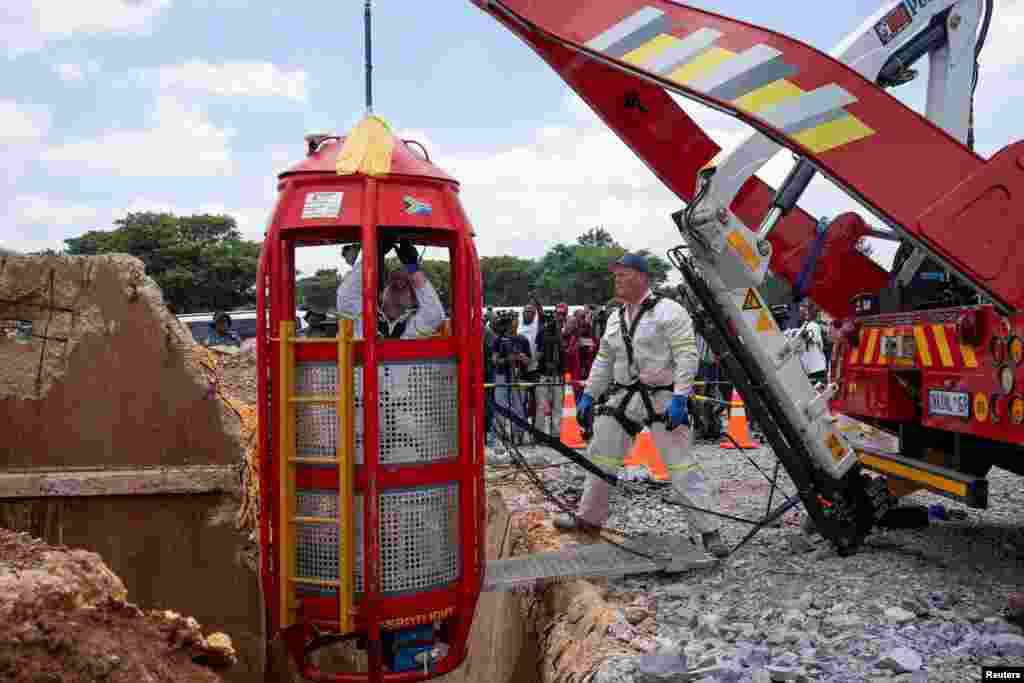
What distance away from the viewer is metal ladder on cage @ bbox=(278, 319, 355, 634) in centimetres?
350

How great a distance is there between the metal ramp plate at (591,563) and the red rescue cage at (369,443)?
85cm

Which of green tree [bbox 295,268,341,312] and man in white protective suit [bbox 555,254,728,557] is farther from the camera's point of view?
man in white protective suit [bbox 555,254,728,557]

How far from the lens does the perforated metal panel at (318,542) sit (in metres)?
3.61

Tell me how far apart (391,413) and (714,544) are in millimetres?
2638

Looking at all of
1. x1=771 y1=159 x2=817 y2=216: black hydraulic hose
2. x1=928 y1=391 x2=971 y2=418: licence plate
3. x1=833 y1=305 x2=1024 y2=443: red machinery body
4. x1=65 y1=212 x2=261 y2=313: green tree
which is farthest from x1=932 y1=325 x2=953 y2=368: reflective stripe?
x1=65 y1=212 x2=261 y2=313: green tree

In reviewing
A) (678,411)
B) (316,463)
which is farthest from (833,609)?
(316,463)

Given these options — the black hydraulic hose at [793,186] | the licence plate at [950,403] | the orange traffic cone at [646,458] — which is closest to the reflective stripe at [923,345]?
the licence plate at [950,403]

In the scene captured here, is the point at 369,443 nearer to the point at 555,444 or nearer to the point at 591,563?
the point at 555,444

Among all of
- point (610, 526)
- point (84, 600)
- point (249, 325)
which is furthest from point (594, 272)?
point (84, 600)

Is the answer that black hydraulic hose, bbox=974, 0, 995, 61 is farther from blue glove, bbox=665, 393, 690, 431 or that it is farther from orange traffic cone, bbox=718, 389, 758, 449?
orange traffic cone, bbox=718, 389, 758, 449

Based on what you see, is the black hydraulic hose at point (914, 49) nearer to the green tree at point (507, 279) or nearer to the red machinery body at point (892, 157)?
the red machinery body at point (892, 157)

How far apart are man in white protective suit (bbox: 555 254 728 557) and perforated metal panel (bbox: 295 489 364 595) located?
236 cm

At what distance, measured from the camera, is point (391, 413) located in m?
3.61

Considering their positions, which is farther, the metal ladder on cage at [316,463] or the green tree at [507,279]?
the green tree at [507,279]
